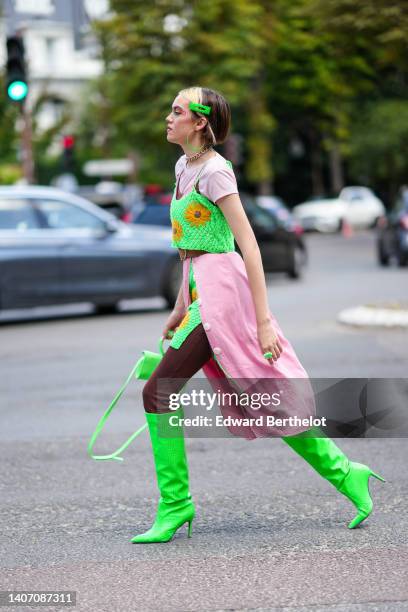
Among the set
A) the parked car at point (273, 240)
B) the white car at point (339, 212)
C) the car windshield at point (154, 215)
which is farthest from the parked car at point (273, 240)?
the white car at point (339, 212)

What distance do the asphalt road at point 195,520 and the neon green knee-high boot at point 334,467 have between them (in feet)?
0.44

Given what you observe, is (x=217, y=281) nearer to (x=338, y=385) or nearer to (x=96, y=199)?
(x=338, y=385)

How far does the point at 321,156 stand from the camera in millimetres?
62906

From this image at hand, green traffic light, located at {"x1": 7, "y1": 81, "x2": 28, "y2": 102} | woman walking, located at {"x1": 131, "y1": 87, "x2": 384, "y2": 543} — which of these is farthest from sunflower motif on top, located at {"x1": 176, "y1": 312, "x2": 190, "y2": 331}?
green traffic light, located at {"x1": 7, "y1": 81, "x2": 28, "y2": 102}

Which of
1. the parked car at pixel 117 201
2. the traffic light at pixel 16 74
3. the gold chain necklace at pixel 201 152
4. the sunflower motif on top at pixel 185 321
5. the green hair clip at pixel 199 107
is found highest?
the traffic light at pixel 16 74

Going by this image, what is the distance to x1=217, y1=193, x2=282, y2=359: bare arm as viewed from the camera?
177 inches

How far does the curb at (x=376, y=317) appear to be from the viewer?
12188mm

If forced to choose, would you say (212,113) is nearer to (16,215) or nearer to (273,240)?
(16,215)

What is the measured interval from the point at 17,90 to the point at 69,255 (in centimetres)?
243

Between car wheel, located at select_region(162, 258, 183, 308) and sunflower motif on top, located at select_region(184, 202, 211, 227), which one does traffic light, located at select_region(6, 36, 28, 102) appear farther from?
sunflower motif on top, located at select_region(184, 202, 211, 227)

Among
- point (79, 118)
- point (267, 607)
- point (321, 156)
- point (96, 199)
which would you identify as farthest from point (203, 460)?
point (79, 118)

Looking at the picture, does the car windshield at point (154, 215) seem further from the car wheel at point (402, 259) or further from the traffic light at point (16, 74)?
the car wheel at point (402, 259)

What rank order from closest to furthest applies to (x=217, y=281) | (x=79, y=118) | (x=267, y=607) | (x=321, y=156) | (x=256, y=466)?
(x=267, y=607) → (x=217, y=281) → (x=256, y=466) → (x=321, y=156) → (x=79, y=118)

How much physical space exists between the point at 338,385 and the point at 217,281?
36.4 inches
